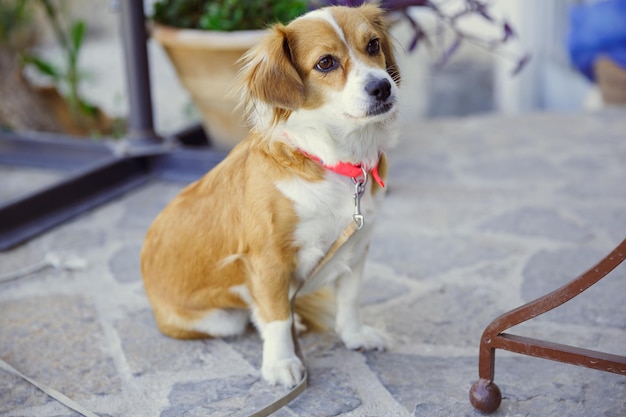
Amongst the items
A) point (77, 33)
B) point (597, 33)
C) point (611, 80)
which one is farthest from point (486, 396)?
point (597, 33)

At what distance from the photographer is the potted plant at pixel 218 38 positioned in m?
3.67

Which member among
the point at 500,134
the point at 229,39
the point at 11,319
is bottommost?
the point at 500,134

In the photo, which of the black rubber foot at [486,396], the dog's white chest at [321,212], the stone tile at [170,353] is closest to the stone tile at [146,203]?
the stone tile at [170,353]

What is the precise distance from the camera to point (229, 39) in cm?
367

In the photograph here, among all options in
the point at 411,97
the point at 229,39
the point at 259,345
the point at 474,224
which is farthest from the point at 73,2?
the point at 259,345

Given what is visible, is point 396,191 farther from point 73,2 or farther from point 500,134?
point 73,2

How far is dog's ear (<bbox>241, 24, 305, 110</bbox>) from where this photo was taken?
A: 1.87 m

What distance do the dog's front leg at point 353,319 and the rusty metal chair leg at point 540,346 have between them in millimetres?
422

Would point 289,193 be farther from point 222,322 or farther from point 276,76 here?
point 222,322

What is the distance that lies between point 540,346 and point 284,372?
71 cm

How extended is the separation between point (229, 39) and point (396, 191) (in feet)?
3.62

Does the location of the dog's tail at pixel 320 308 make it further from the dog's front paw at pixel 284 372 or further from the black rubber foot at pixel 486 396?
the black rubber foot at pixel 486 396

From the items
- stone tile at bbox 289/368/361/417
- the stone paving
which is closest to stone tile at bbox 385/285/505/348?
the stone paving

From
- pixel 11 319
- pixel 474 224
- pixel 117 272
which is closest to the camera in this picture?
pixel 11 319
